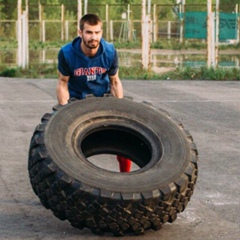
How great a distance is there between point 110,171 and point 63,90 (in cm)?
149

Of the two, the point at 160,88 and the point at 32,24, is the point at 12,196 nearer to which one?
the point at 160,88

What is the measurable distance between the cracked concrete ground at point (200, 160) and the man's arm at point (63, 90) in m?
0.94

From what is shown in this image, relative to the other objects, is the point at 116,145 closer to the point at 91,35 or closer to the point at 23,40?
the point at 91,35

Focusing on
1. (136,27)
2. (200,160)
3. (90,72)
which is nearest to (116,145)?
(90,72)

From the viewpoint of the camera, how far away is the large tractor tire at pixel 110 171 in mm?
6938

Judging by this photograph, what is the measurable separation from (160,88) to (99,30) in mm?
12859

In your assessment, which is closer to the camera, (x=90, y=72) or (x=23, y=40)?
(x=90, y=72)

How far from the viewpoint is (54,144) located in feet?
24.5

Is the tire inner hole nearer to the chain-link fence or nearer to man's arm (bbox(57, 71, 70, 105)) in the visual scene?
man's arm (bbox(57, 71, 70, 105))

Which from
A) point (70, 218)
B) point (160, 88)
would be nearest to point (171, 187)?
point (70, 218)

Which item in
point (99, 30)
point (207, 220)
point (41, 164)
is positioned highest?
point (99, 30)

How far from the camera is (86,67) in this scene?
8398 millimetres

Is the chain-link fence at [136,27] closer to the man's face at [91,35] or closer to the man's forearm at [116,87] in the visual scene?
the man's forearm at [116,87]

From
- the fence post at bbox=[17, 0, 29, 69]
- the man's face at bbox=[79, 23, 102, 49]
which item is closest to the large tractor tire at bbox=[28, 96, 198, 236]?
the man's face at bbox=[79, 23, 102, 49]
